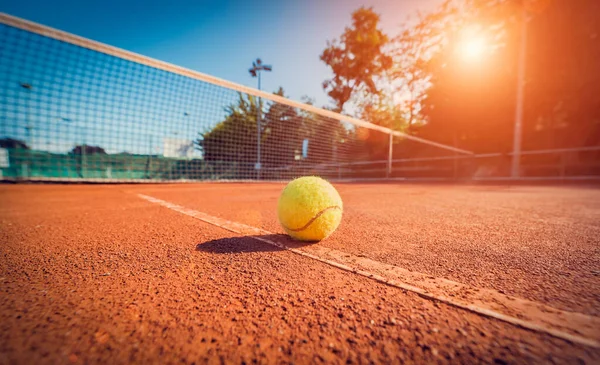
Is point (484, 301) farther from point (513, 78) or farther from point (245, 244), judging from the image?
point (513, 78)

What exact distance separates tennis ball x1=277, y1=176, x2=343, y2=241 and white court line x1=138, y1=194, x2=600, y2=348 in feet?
0.80

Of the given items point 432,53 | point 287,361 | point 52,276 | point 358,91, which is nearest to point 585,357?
point 287,361

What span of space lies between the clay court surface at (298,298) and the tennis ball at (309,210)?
9 cm

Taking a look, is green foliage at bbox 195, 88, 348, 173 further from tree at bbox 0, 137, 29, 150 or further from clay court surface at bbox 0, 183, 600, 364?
clay court surface at bbox 0, 183, 600, 364

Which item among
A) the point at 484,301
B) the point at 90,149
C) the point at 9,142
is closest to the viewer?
the point at 484,301

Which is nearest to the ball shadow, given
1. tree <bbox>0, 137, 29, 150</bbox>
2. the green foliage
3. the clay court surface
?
the clay court surface

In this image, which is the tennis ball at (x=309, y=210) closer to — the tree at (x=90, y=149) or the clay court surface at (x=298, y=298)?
the clay court surface at (x=298, y=298)

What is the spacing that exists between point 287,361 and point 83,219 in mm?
2676

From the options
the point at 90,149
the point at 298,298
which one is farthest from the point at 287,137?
the point at 298,298

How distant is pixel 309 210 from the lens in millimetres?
1578

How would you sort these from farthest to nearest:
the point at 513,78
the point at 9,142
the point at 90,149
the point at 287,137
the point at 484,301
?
the point at 287,137 → the point at 513,78 → the point at 90,149 → the point at 9,142 → the point at 484,301

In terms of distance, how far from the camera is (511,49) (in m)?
12.4

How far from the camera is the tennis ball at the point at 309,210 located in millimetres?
1590

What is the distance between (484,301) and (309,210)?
93 centimetres
